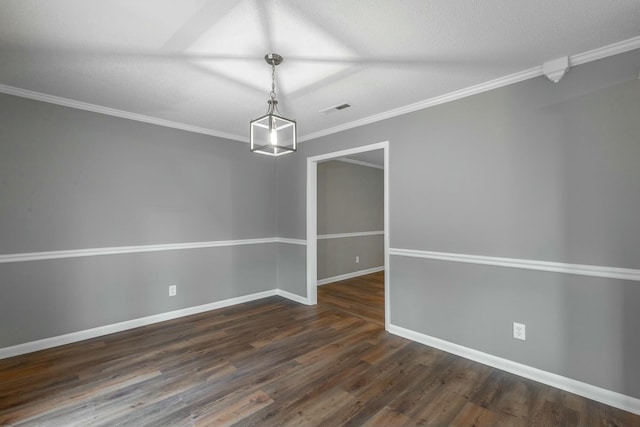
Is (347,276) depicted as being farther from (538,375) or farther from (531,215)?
(531,215)

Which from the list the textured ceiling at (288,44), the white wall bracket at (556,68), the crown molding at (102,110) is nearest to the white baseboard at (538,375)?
the white wall bracket at (556,68)

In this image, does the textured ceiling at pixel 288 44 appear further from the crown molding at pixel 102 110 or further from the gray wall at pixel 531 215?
the gray wall at pixel 531 215

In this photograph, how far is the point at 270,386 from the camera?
2.23 metres

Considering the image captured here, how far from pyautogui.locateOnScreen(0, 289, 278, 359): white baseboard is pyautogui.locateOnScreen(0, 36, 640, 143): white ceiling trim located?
7.82 feet

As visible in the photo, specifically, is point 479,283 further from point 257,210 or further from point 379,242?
point 379,242

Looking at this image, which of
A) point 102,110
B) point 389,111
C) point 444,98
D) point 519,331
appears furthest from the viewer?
point 389,111

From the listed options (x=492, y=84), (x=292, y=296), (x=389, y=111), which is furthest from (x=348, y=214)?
(x=492, y=84)

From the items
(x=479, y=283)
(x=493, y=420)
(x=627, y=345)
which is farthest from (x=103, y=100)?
(x=627, y=345)

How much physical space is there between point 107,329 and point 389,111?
13.1 ft

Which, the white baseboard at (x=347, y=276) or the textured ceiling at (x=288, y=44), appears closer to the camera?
the textured ceiling at (x=288, y=44)

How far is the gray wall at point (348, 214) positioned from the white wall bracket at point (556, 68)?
3.51 m

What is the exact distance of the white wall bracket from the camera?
214 centimetres

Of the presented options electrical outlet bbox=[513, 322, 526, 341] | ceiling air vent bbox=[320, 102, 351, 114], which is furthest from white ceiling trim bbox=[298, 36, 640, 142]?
electrical outlet bbox=[513, 322, 526, 341]

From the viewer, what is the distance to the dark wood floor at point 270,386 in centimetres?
189
